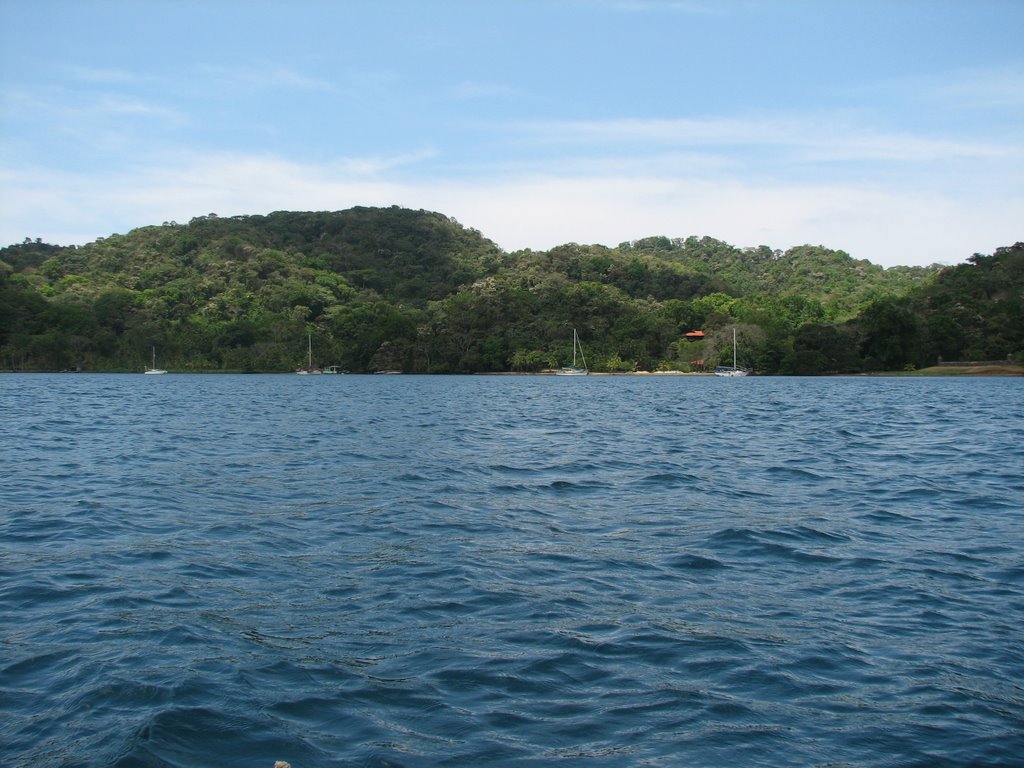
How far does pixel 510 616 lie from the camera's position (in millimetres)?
9250

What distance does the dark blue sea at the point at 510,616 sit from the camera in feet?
20.9

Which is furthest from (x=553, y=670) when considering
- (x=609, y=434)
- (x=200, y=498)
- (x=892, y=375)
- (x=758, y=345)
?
(x=758, y=345)

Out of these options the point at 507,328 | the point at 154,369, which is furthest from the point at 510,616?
the point at 154,369

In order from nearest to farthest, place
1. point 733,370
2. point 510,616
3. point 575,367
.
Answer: point 510,616 < point 733,370 < point 575,367

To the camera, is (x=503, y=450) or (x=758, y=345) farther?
(x=758, y=345)

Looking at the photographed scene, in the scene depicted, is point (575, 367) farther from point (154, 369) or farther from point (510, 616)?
point (510, 616)

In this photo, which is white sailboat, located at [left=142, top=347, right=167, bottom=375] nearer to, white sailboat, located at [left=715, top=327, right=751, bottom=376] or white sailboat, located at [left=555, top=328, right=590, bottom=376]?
white sailboat, located at [left=555, top=328, right=590, bottom=376]

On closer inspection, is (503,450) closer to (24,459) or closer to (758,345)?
(24,459)

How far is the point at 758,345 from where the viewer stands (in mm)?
131500

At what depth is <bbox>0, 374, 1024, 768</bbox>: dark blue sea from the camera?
20.9 feet

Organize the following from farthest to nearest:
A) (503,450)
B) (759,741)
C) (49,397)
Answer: (49,397) < (503,450) < (759,741)

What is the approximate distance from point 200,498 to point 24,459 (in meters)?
9.98

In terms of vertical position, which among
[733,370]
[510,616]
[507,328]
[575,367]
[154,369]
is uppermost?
[507,328]

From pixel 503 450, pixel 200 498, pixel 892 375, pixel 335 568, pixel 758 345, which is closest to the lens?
pixel 335 568
